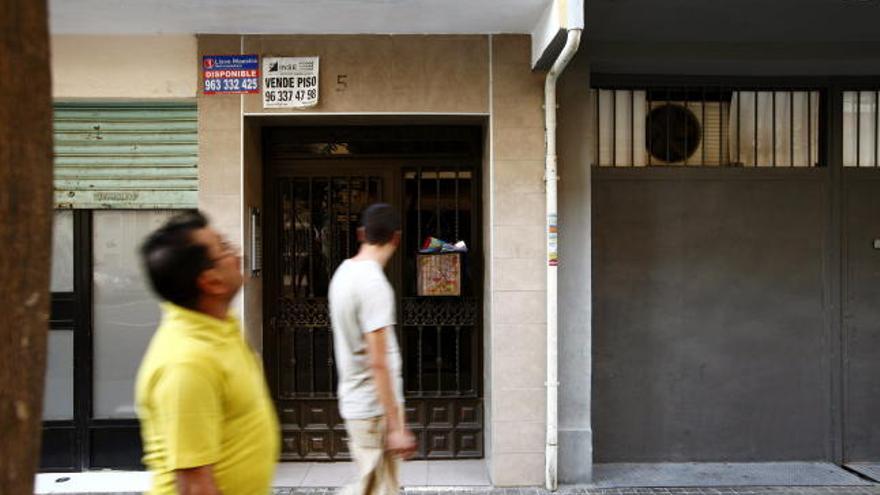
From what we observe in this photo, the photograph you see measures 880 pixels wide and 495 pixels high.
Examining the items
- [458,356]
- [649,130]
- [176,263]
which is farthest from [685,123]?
[176,263]

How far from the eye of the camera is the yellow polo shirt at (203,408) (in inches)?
84.6

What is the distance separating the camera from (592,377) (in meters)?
6.62

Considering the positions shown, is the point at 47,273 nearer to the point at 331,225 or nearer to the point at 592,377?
the point at 331,225

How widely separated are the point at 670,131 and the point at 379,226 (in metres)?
3.91

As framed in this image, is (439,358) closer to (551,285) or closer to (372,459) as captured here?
(551,285)

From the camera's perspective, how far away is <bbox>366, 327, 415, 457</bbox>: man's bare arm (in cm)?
353

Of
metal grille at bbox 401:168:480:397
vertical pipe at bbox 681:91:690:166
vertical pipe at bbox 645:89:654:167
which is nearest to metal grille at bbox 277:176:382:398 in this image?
metal grille at bbox 401:168:480:397

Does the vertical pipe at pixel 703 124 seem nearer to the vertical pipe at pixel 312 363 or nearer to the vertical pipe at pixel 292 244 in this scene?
the vertical pipe at pixel 292 244

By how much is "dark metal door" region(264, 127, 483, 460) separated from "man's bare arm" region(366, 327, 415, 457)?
10.1ft

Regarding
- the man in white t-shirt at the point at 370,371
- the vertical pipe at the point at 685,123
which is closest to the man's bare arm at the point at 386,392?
the man in white t-shirt at the point at 370,371

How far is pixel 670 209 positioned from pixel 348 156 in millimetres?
2872

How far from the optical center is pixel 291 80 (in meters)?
5.96

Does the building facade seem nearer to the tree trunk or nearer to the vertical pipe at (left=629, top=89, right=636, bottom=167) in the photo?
the vertical pipe at (left=629, top=89, right=636, bottom=167)

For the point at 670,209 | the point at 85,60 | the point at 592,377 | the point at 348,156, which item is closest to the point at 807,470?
the point at 592,377
